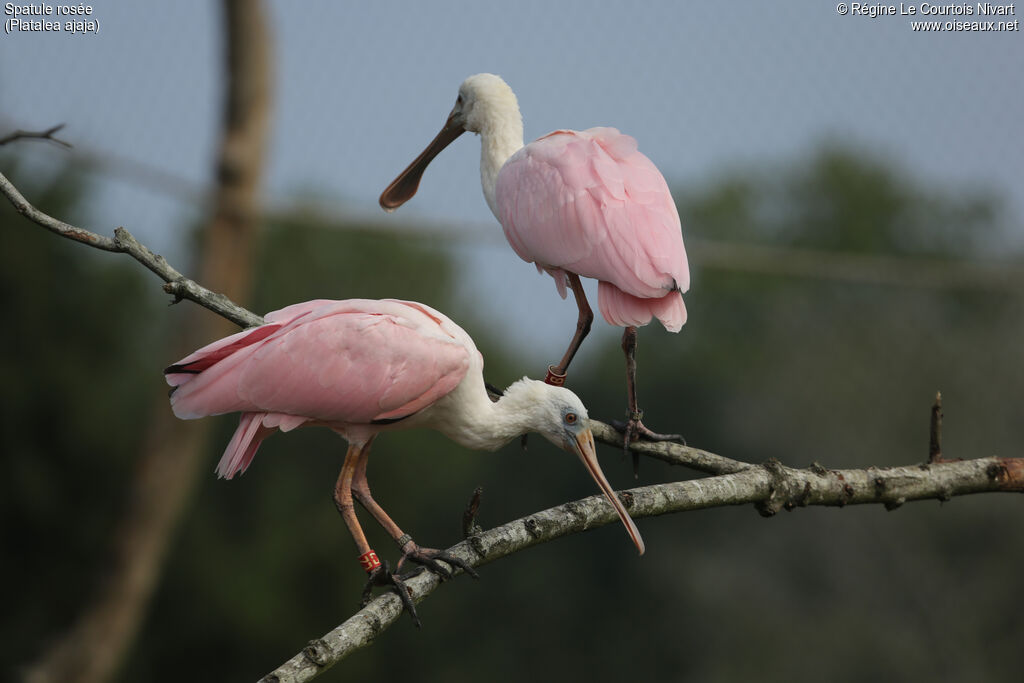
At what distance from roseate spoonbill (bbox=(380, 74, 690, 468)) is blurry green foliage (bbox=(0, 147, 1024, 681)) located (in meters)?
11.3

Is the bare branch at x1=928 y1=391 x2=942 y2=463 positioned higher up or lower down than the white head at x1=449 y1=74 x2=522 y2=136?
lower down

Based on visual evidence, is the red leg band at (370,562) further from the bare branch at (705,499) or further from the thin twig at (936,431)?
the thin twig at (936,431)

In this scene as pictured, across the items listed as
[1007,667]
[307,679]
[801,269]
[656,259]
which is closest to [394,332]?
[656,259]

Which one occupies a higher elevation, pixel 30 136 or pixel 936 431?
pixel 30 136

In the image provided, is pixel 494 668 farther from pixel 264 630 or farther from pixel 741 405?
pixel 741 405

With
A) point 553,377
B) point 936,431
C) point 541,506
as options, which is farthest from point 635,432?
point 541,506

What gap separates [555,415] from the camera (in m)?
3.90

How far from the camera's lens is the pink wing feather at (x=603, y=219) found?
4.16m

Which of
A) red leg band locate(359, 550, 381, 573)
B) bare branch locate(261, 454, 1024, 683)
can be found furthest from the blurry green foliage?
bare branch locate(261, 454, 1024, 683)

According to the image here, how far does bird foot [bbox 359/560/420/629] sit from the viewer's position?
314 cm

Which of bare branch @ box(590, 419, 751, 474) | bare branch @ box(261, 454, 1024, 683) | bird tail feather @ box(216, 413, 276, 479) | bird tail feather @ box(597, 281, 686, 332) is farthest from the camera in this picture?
bird tail feather @ box(597, 281, 686, 332)

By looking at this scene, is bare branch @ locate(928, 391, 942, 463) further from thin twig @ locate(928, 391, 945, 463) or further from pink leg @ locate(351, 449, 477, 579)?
pink leg @ locate(351, 449, 477, 579)

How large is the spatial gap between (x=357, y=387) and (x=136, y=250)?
824 millimetres

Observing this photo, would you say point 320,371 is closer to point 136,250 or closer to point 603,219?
point 136,250
